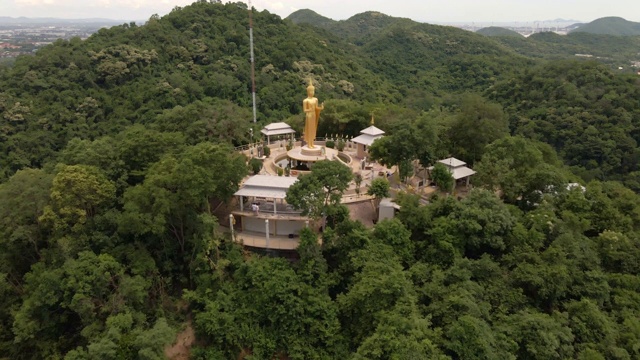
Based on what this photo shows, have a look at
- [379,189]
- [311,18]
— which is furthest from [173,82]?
[311,18]

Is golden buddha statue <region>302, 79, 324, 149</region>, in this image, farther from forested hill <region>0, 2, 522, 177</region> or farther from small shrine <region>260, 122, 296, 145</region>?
forested hill <region>0, 2, 522, 177</region>

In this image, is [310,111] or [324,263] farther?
[310,111]

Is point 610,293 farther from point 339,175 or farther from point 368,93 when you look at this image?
point 368,93

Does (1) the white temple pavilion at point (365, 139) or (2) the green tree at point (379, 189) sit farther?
(1) the white temple pavilion at point (365, 139)

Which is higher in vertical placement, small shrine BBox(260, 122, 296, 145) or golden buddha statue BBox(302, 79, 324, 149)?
golden buddha statue BBox(302, 79, 324, 149)

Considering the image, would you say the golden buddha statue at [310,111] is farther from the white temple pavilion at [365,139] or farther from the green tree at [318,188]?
the green tree at [318,188]

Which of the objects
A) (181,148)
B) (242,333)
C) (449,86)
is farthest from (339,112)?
(449,86)

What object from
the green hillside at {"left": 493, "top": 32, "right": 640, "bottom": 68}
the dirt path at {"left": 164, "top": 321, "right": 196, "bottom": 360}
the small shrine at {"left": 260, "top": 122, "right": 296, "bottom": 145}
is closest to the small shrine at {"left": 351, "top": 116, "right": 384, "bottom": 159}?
the small shrine at {"left": 260, "top": 122, "right": 296, "bottom": 145}

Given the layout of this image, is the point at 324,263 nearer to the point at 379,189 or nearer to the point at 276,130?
the point at 379,189

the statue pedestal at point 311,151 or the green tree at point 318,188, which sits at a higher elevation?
the green tree at point 318,188

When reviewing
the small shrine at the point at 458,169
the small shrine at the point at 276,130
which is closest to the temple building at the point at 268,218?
the small shrine at the point at 458,169

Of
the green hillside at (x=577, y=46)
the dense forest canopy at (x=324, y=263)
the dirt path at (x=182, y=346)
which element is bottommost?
the dirt path at (x=182, y=346)
